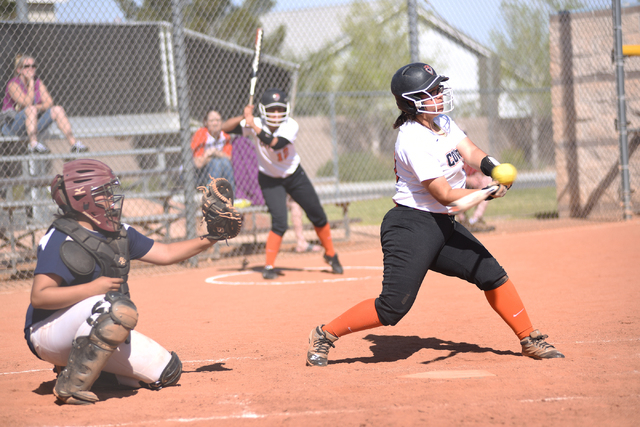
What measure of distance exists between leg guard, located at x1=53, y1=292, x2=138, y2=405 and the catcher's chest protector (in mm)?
186

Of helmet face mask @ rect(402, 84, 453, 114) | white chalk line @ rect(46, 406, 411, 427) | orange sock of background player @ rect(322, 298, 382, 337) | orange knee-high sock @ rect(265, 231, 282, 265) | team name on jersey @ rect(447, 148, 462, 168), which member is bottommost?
orange knee-high sock @ rect(265, 231, 282, 265)

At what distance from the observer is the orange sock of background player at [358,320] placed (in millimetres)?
3684

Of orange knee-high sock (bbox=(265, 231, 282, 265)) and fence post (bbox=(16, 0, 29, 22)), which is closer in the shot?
orange knee-high sock (bbox=(265, 231, 282, 265))

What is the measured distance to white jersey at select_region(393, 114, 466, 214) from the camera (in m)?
3.51

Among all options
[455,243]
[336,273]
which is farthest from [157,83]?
[455,243]

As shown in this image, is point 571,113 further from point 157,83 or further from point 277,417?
point 277,417

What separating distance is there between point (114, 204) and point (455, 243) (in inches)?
80.5

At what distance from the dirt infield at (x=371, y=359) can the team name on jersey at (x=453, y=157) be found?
4.05 feet

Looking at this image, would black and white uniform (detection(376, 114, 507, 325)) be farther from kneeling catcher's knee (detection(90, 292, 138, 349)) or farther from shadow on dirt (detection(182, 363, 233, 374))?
kneeling catcher's knee (detection(90, 292, 138, 349))

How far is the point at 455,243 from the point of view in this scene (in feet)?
12.4

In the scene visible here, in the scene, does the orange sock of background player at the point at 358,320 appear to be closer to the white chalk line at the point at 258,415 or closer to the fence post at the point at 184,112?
the white chalk line at the point at 258,415

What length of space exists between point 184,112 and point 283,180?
1982mm

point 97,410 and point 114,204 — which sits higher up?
point 114,204

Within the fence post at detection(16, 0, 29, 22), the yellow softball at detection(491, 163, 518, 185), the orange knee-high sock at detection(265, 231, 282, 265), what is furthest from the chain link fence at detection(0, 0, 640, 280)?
the yellow softball at detection(491, 163, 518, 185)
